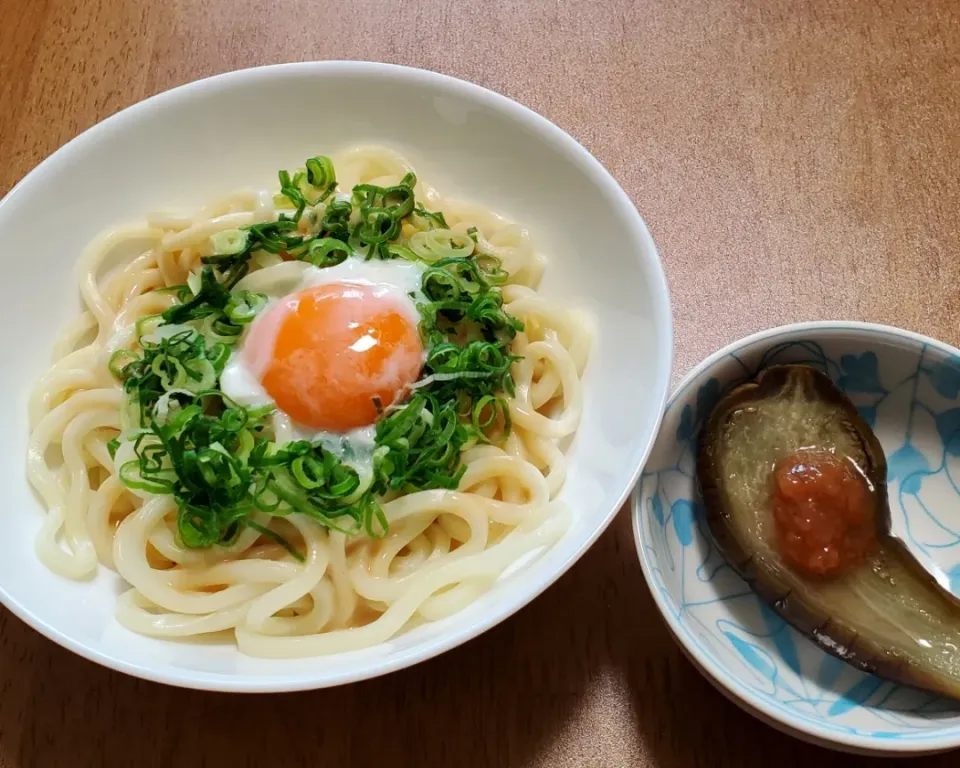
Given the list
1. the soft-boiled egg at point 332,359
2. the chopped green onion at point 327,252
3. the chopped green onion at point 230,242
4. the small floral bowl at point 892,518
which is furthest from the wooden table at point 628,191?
the chopped green onion at point 327,252

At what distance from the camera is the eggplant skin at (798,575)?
5.33ft

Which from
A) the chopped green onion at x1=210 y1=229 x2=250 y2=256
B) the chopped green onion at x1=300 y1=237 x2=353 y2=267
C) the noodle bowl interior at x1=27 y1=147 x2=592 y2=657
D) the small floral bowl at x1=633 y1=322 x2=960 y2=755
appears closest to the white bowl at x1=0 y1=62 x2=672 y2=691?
the noodle bowl interior at x1=27 y1=147 x2=592 y2=657

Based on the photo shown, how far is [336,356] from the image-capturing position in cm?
178

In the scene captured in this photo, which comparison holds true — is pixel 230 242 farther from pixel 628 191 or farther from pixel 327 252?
pixel 628 191

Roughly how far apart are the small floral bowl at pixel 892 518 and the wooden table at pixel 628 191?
120 millimetres

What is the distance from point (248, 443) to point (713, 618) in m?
1.09

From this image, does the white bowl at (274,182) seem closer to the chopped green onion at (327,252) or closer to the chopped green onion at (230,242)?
the chopped green onion at (230,242)

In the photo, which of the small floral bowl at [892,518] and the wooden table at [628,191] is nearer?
the small floral bowl at [892,518]

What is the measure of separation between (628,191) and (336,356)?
1140 mm

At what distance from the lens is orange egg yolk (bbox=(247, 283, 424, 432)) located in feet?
5.81

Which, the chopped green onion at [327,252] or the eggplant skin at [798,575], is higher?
the chopped green onion at [327,252]

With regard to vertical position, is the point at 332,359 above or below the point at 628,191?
below

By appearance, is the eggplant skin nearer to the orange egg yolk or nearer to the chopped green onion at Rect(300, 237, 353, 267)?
the orange egg yolk

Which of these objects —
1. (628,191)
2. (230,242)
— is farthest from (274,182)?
(628,191)
